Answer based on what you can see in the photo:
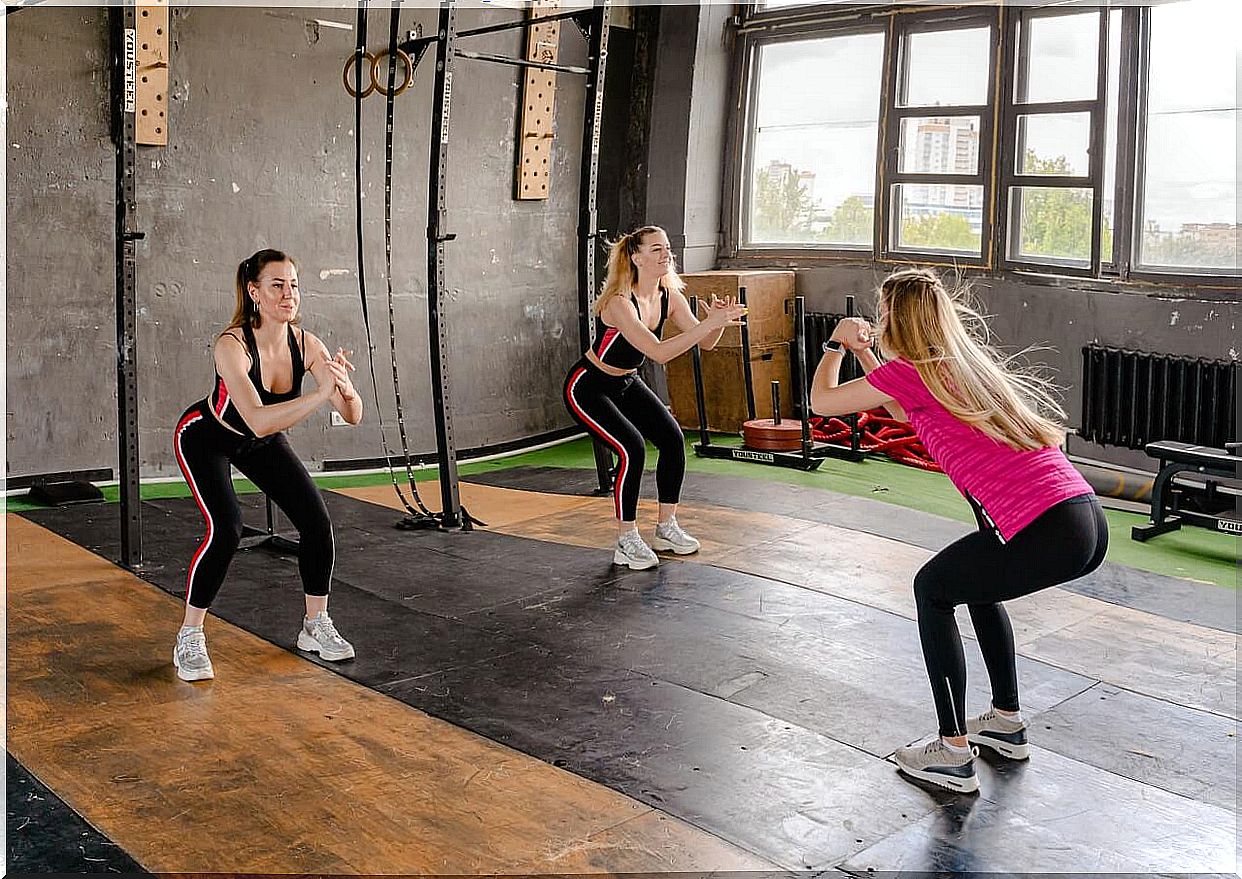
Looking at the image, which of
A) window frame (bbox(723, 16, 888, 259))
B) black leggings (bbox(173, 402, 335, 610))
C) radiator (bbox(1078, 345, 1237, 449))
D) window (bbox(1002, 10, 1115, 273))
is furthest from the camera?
window frame (bbox(723, 16, 888, 259))

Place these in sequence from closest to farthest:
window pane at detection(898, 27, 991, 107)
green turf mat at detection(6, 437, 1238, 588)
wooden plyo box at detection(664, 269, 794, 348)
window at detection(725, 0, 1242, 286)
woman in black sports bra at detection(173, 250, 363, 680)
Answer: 1. woman in black sports bra at detection(173, 250, 363, 680)
2. green turf mat at detection(6, 437, 1238, 588)
3. window at detection(725, 0, 1242, 286)
4. window pane at detection(898, 27, 991, 107)
5. wooden plyo box at detection(664, 269, 794, 348)

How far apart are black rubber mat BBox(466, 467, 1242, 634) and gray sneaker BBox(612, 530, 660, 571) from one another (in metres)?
1.15

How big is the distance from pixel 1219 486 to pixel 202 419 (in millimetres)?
5044

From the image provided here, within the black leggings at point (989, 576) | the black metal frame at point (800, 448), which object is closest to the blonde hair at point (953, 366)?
the black leggings at point (989, 576)

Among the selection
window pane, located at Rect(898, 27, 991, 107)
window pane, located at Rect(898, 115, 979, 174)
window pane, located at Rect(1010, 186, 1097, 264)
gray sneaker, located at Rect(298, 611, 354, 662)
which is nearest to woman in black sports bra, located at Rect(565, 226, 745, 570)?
gray sneaker, located at Rect(298, 611, 354, 662)

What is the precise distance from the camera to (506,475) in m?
7.25

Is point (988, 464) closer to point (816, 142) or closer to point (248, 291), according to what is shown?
point (248, 291)

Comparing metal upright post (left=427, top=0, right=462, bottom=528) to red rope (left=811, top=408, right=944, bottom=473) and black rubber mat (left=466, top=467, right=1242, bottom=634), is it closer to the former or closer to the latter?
black rubber mat (left=466, top=467, right=1242, bottom=634)

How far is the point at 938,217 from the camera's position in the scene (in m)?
7.89

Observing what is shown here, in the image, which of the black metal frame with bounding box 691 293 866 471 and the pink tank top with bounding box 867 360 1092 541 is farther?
the black metal frame with bounding box 691 293 866 471

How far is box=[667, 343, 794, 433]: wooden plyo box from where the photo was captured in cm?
813

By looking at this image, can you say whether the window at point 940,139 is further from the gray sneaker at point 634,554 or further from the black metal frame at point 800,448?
the gray sneaker at point 634,554

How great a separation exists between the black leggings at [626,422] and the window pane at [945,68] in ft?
12.4

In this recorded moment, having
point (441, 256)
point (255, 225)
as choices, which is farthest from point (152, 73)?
point (441, 256)
